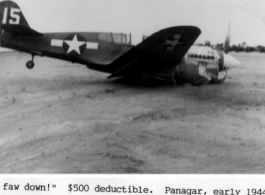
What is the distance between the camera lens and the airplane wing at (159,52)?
4863mm

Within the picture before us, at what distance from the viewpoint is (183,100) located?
465cm

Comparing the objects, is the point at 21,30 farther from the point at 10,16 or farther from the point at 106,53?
the point at 106,53

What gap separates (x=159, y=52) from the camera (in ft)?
17.1

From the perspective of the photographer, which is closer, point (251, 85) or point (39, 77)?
point (251, 85)

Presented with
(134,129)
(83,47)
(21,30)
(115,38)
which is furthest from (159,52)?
(21,30)

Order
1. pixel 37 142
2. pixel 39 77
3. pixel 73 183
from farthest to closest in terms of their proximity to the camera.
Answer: pixel 39 77, pixel 37 142, pixel 73 183

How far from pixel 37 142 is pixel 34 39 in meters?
2.66

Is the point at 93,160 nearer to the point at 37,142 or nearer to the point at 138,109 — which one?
the point at 37,142

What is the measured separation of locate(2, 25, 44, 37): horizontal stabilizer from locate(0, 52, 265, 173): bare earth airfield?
1.00 meters

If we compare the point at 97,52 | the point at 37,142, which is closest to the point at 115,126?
the point at 37,142

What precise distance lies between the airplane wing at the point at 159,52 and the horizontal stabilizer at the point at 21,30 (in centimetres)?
152

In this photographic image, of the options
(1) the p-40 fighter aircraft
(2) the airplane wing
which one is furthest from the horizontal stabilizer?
(2) the airplane wing

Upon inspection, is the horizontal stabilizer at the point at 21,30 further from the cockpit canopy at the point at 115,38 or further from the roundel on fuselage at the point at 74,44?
the cockpit canopy at the point at 115,38

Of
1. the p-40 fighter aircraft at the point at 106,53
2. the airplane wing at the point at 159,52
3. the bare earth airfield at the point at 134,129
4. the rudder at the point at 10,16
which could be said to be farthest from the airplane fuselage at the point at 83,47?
the bare earth airfield at the point at 134,129
